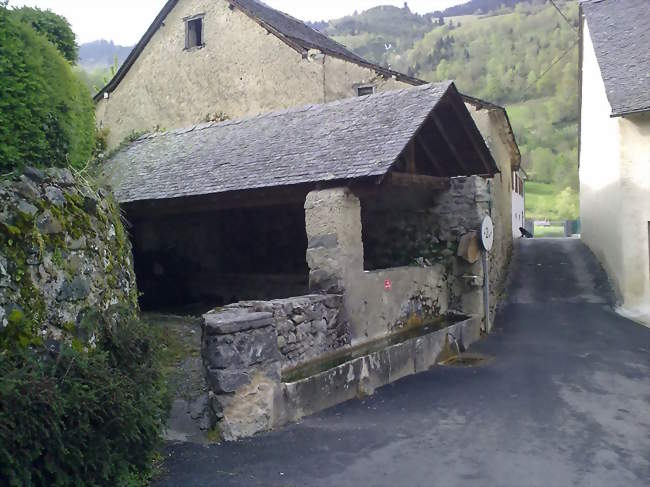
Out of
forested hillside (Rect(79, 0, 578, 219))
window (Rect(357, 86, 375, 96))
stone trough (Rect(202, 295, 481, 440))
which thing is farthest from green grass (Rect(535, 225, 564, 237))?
stone trough (Rect(202, 295, 481, 440))

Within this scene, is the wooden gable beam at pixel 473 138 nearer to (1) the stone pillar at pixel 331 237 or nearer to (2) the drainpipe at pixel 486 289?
(2) the drainpipe at pixel 486 289

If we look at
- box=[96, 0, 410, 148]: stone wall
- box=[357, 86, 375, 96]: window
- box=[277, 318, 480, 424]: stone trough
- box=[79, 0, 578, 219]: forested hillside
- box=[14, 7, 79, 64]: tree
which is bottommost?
box=[277, 318, 480, 424]: stone trough

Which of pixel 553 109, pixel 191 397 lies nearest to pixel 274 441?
pixel 191 397

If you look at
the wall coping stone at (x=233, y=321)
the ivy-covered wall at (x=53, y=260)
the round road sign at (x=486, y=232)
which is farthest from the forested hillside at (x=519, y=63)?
the ivy-covered wall at (x=53, y=260)

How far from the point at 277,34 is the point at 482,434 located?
1232cm

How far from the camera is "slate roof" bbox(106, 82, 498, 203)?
7.34m

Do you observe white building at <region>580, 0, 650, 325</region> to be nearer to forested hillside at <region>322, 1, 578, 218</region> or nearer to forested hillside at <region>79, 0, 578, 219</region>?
forested hillside at <region>79, 0, 578, 219</region>

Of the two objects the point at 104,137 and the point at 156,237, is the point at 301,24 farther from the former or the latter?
the point at 156,237

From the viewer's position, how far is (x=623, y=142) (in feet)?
36.9

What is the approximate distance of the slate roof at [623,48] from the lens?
10.8m

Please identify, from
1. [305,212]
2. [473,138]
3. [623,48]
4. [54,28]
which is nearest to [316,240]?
[305,212]

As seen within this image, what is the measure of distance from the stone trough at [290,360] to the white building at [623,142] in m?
5.00

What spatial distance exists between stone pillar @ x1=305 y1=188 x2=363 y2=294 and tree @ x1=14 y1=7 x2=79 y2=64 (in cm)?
302

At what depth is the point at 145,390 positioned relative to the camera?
12.6 ft
